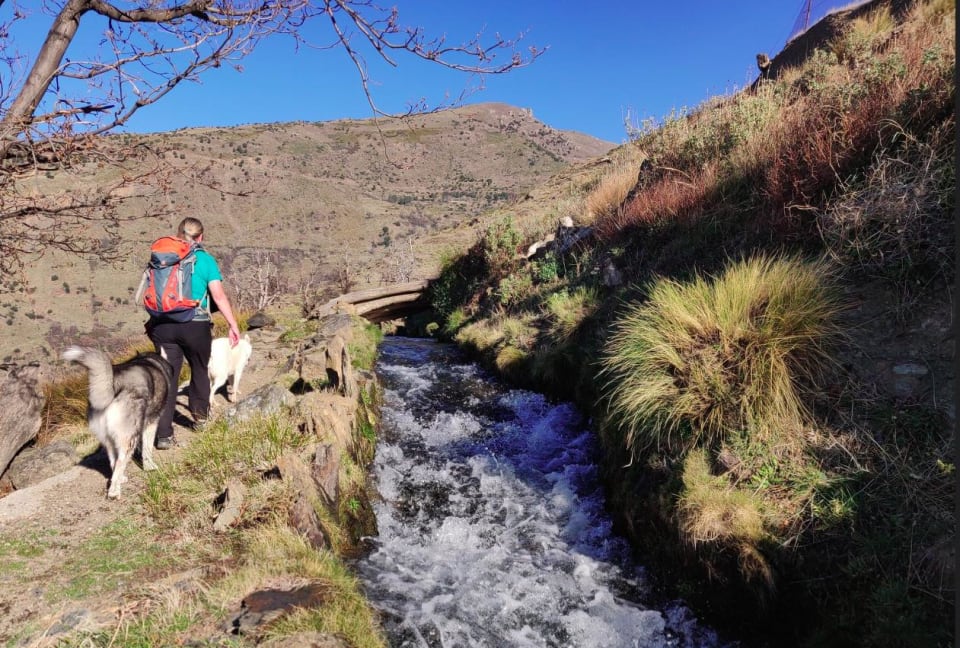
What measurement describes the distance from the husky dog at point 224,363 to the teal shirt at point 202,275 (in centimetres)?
114

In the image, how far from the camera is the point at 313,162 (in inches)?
3127

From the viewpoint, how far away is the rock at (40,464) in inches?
192

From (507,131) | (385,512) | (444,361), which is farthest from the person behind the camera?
(507,131)

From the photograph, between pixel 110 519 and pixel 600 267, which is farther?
pixel 600 267

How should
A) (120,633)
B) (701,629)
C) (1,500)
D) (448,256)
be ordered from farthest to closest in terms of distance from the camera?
(448,256) < (1,500) < (701,629) < (120,633)

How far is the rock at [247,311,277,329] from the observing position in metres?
11.0

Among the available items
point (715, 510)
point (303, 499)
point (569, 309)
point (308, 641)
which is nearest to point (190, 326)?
point (303, 499)

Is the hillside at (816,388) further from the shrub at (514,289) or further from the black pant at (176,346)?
the shrub at (514,289)

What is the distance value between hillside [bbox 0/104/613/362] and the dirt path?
5.36ft

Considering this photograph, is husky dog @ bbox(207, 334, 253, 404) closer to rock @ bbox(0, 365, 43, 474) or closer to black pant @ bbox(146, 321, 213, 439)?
black pant @ bbox(146, 321, 213, 439)

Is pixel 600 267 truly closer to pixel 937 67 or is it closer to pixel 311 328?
pixel 937 67

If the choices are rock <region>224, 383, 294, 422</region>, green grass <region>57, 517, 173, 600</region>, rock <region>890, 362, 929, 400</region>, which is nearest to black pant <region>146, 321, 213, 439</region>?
rock <region>224, 383, 294, 422</region>

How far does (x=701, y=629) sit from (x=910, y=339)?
2.60 meters

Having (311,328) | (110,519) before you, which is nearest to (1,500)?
(110,519)
